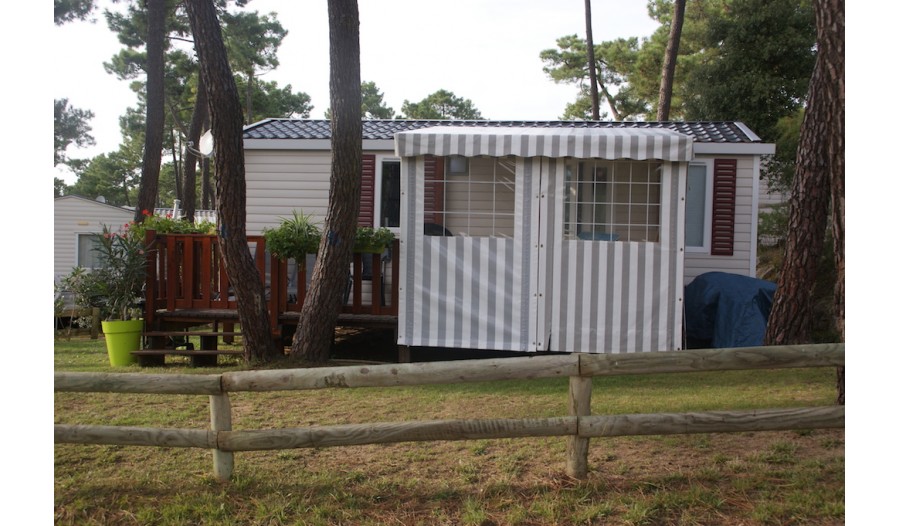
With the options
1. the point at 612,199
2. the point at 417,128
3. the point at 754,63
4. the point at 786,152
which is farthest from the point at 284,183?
the point at 754,63

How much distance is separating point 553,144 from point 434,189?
1.30 m

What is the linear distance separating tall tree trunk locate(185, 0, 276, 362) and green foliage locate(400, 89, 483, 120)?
4691 centimetres

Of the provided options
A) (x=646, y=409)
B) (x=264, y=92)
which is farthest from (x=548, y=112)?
(x=646, y=409)

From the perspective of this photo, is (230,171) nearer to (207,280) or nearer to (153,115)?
(207,280)

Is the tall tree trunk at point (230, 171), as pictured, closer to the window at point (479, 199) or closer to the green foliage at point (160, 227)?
the green foliage at point (160, 227)

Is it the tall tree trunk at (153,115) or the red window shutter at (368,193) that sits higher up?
the tall tree trunk at (153,115)

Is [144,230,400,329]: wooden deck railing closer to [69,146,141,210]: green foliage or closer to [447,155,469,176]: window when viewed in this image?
[447,155,469,176]: window

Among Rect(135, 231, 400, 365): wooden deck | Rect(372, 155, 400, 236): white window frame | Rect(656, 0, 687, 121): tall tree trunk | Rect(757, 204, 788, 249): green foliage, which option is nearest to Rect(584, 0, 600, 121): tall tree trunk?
Rect(656, 0, 687, 121): tall tree trunk

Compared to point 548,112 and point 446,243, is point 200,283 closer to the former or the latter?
point 446,243

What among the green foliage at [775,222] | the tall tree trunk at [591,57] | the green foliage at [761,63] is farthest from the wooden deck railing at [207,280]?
the tall tree trunk at [591,57]

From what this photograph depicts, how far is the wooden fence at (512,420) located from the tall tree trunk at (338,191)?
335 centimetres

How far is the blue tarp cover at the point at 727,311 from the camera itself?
7816mm

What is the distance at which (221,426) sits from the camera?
4133 millimetres

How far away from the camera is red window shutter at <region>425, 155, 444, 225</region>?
24.8 ft
